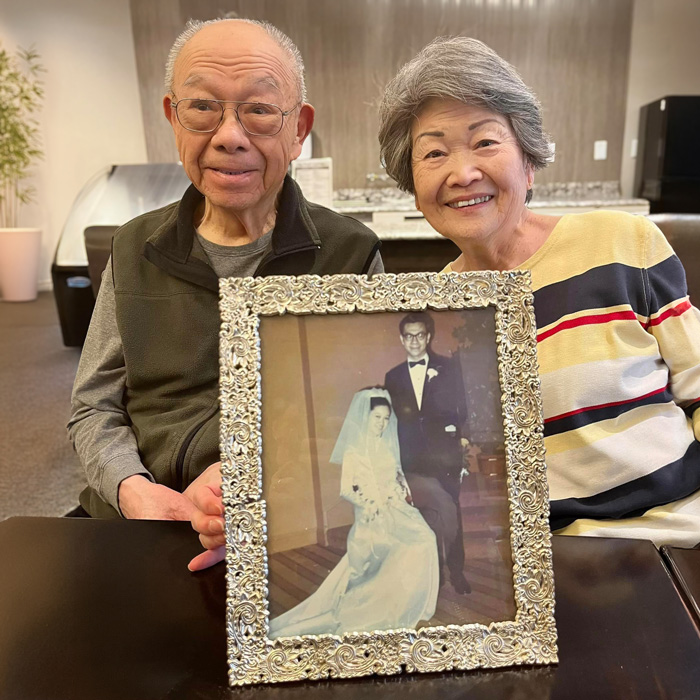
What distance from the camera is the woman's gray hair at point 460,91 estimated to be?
893 millimetres

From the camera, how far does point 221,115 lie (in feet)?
3.19

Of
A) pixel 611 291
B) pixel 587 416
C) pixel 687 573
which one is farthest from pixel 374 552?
pixel 611 291

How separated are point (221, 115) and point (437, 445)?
69 cm

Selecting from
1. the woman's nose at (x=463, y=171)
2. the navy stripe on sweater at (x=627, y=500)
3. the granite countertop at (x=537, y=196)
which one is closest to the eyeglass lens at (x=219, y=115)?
the woman's nose at (x=463, y=171)

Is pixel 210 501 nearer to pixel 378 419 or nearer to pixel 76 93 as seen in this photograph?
pixel 378 419

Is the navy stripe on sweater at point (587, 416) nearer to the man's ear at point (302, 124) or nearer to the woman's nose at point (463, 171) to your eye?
the woman's nose at point (463, 171)

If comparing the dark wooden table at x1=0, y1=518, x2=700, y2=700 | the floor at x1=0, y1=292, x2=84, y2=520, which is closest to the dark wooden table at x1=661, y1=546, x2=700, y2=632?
the dark wooden table at x1=0, y1=518, x2=700, y2=700

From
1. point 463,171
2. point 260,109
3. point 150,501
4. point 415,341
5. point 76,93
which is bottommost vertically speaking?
point 150,501

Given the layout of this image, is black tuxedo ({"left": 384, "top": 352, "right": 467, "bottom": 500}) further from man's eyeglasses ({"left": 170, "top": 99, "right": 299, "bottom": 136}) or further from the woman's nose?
man's eyeglasses ({"left": 170, "top": 99, "right": 299, "bottom": 136})

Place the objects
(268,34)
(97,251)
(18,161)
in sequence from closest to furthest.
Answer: (268,34) → (97,251) → (18,161)

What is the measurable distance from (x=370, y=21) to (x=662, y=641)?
20.2 ft

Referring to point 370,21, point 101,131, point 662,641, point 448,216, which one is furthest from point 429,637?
point 101,131

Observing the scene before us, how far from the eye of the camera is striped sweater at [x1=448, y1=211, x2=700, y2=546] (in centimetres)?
90

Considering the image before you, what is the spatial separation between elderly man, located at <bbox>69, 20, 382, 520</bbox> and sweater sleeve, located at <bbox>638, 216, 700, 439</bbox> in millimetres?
480
